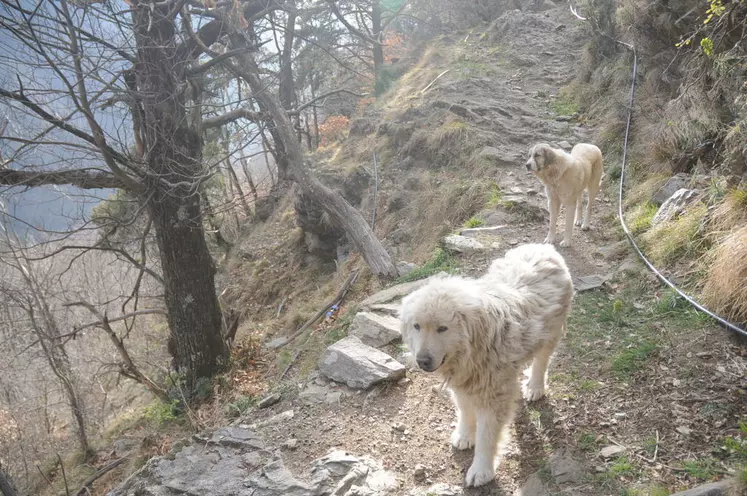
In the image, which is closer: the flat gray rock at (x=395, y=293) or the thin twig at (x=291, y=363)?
the flat gray rock at (x=395, y=293)

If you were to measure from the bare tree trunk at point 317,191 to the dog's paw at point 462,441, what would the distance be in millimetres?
4174

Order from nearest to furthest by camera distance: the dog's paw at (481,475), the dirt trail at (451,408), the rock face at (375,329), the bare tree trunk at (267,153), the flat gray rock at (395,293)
→ the dog's paw at (481,475) → the dirt trail at (451,408) → the rock face at (375,329) → the flat gray rock at (395,293) → the bare tree trunk at (267,153)

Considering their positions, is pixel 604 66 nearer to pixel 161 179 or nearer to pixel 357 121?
pixel 357 121

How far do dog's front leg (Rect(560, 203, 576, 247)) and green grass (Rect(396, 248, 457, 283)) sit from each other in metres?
1.66

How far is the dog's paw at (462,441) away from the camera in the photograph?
3.65 m

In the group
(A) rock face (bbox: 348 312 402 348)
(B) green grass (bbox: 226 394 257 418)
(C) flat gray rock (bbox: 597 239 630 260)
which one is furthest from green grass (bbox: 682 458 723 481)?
(B) green grass (bbox: 226 394 257 418)

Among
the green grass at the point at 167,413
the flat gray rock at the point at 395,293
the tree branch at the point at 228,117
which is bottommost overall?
the green grass at the point at 167,413

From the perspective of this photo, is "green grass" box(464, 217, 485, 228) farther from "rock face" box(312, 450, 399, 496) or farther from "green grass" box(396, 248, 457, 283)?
"rock face" box(312, 450, 399, 496)

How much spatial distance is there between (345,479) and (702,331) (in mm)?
3377

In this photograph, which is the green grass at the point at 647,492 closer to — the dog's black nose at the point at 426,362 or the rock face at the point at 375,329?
the dog's black nose at the point at 426,362

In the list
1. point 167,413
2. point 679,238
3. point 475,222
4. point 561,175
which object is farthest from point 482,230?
point 167,413

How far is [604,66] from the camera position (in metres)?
11.9

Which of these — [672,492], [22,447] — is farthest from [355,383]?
[22,447]

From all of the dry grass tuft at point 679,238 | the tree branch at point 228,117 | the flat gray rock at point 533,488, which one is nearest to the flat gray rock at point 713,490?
the flat gray rock at point 533,488
